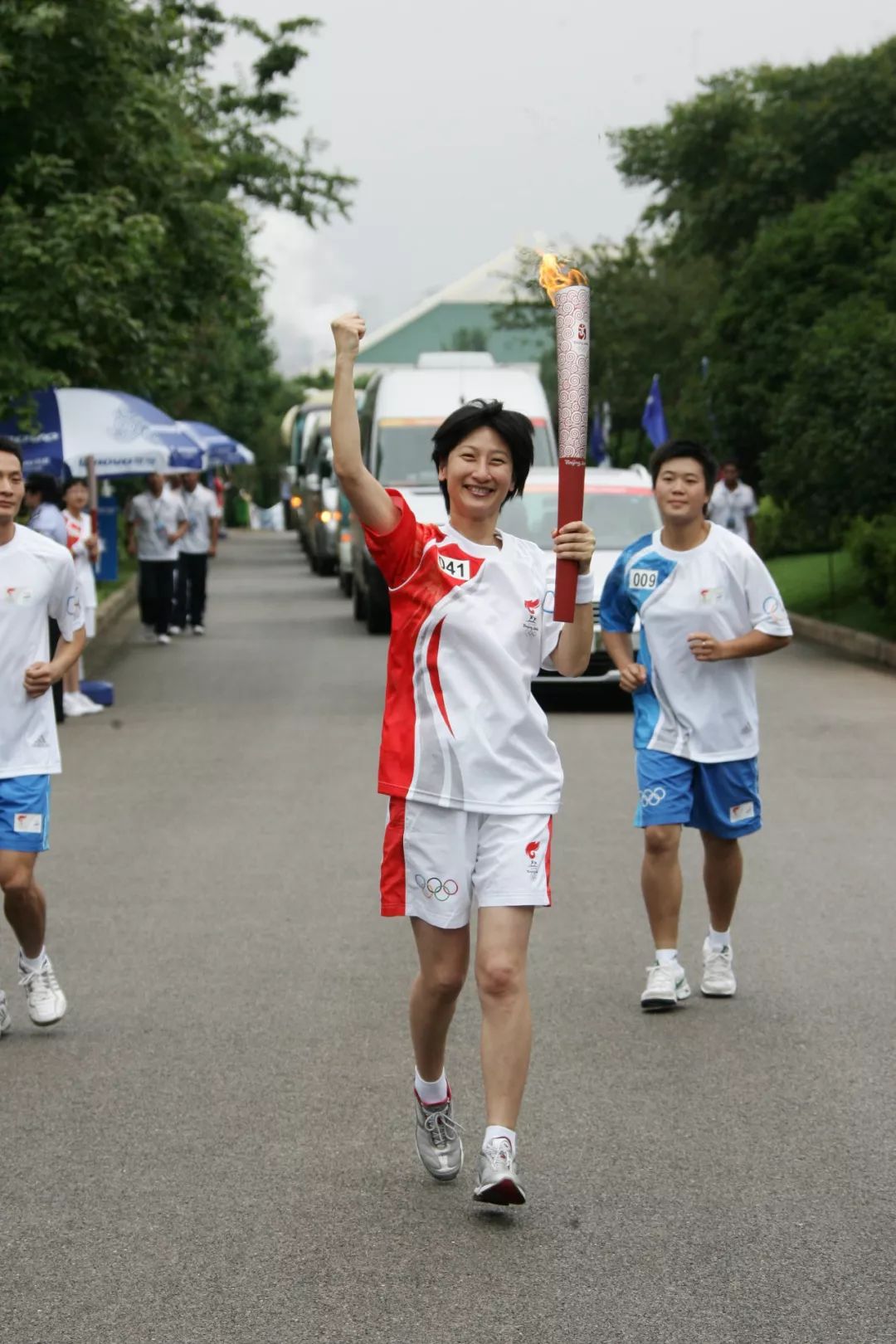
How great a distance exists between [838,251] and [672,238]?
20.1 meters

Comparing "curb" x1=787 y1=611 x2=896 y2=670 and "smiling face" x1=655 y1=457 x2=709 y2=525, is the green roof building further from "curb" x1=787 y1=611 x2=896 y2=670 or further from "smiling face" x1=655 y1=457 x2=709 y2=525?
"smiling face" x1=655 y1=457 x2=709 y2=525

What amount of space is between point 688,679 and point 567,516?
2.47 m

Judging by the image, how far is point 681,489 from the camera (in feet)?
23.6

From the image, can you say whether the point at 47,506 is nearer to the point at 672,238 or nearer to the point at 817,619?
the point at 817,619

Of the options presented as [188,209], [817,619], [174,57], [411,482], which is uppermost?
[174,57]

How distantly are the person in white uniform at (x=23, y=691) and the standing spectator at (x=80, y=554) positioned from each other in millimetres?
9307

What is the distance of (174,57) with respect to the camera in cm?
2242

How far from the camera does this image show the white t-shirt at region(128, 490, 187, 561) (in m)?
22.6

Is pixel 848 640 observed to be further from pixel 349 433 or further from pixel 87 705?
pixel 349 433

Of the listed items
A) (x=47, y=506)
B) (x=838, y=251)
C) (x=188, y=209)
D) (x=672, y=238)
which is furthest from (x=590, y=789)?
(x=672, y=238)

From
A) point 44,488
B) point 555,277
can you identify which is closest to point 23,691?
point 555,277

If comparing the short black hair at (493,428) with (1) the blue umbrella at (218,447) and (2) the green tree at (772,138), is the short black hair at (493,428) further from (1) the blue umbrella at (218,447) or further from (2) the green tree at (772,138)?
(1) the blue umbrella at (218,447)

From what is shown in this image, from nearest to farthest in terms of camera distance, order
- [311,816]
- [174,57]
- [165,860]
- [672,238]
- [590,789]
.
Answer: [165,860] → [311,816] → [590,789] → [174,57] → [672,238]

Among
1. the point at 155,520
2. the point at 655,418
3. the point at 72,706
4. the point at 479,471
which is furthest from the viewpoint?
the point at 655,418
